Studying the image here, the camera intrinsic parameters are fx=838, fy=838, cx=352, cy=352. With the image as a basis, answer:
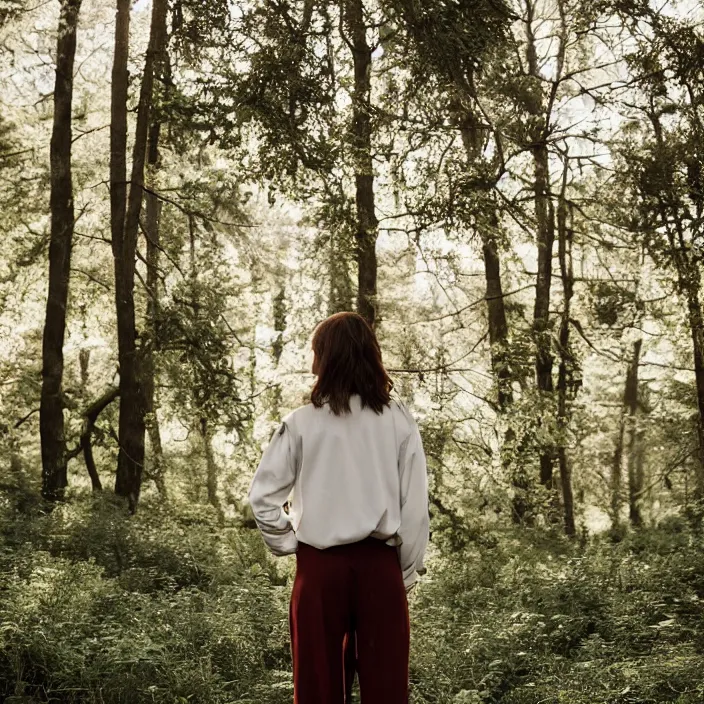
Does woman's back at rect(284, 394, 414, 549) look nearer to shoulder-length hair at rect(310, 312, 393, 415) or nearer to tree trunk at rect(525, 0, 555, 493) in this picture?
shoulder-length hair at rect(310, 312, 393, 415)

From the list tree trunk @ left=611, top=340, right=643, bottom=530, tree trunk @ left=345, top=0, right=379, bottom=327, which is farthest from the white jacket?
tree trunk @ left=611, top=340, right=643, bottom=530

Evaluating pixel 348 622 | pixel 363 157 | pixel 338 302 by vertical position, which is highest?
pixel 363 157

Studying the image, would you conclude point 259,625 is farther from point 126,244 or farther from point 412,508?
point 126,244

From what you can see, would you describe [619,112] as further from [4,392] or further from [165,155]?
[4,392]

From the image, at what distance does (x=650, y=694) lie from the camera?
13.9ft

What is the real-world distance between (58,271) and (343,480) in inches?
380

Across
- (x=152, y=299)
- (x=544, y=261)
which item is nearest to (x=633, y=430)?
(x=544, y=261)

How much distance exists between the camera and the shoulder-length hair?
127 inches

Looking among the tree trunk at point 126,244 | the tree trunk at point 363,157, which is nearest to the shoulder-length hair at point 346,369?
the tree trunk at point 363,157

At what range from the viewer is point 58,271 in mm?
11750

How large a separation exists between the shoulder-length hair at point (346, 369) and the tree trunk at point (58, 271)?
894 cm

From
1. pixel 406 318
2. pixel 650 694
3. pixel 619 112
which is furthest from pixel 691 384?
pixel 650 694

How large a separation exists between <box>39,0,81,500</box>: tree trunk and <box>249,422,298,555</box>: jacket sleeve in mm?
8791

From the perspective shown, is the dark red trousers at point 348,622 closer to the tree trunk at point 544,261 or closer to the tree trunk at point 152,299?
the tree trunk at point 152,299
